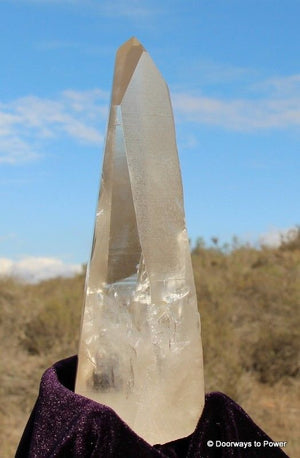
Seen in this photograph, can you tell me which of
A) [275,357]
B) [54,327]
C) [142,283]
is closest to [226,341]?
[275,357]

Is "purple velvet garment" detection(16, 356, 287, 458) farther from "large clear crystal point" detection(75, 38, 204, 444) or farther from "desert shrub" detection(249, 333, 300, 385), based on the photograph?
"desert shrub" detection(249, 333, 300, 385)

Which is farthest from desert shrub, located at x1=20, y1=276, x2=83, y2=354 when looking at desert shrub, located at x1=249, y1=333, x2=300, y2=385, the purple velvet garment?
the purple velvet garment

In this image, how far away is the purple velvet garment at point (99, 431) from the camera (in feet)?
3.82

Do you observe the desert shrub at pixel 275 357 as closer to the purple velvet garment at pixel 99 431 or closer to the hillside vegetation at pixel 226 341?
the hillside vegetation at pixel 226 341

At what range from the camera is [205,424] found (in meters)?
1.31

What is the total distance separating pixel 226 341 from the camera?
8320mm

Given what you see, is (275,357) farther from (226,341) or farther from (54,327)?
(54,327)

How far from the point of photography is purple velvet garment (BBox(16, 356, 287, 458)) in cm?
117

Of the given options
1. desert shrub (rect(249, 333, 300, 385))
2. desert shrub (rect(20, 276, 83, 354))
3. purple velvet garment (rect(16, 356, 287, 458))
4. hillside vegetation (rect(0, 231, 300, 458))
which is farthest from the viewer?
desert shrub (rect(249, 333, 300, 385))

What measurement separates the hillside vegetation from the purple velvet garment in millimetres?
5158

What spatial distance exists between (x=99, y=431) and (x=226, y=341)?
7292 millimetres

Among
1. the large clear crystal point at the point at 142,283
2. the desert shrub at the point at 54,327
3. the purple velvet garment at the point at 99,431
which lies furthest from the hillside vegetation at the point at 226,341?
the large clear crystal point at the point at 142,283

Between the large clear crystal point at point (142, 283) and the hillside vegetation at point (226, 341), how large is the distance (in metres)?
5.30

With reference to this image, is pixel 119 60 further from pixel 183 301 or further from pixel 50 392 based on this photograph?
pixel 50 392
